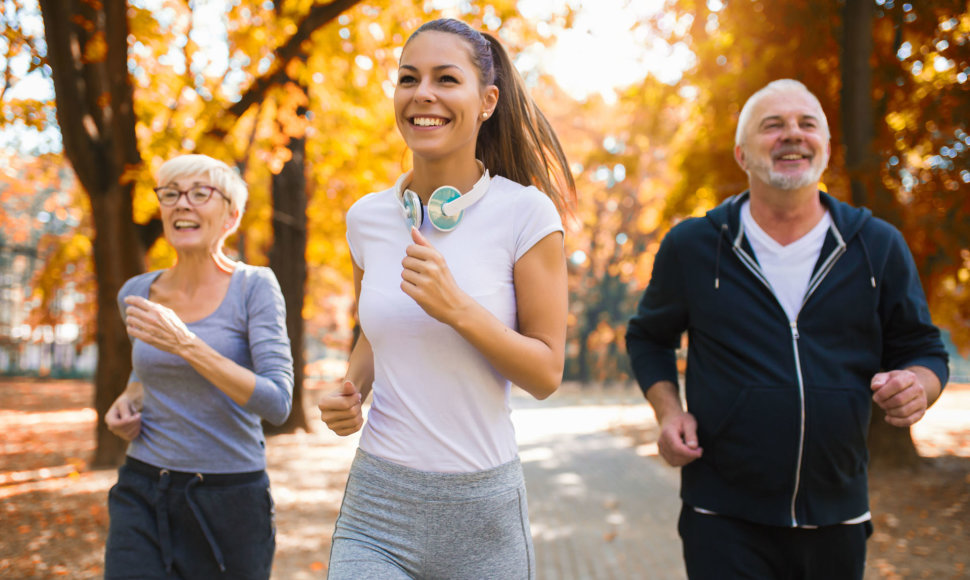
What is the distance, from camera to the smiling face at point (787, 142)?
329cm

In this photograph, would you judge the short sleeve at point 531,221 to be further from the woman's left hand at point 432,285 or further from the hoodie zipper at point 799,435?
the hoodie zipper at point 799,435

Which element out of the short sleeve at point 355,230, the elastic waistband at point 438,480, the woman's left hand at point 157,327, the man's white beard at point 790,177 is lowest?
the elastic waistband at point 438,480

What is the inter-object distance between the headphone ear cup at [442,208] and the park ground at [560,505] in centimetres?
510

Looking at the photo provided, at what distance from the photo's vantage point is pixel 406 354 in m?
2.40

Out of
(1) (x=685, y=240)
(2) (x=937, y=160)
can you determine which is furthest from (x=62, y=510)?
(2) (x=937, y=160)

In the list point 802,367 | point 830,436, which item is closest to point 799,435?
point 830,436

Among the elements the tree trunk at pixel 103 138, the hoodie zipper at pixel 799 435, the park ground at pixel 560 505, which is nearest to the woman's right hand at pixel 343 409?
the hoodie zipper at pixel 799 435

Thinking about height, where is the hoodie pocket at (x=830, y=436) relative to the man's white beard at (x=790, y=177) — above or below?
below

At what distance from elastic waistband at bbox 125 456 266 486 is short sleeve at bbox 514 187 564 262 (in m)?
1.62

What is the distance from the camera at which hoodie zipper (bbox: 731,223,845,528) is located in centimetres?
302

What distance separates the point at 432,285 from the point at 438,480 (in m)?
0.54

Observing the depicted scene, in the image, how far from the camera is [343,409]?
8.27ft

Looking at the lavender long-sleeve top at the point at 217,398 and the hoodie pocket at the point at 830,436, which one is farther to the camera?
the lavender long-sleeve top at the point at 217,398

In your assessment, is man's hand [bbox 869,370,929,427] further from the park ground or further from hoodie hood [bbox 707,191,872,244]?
the park ground
